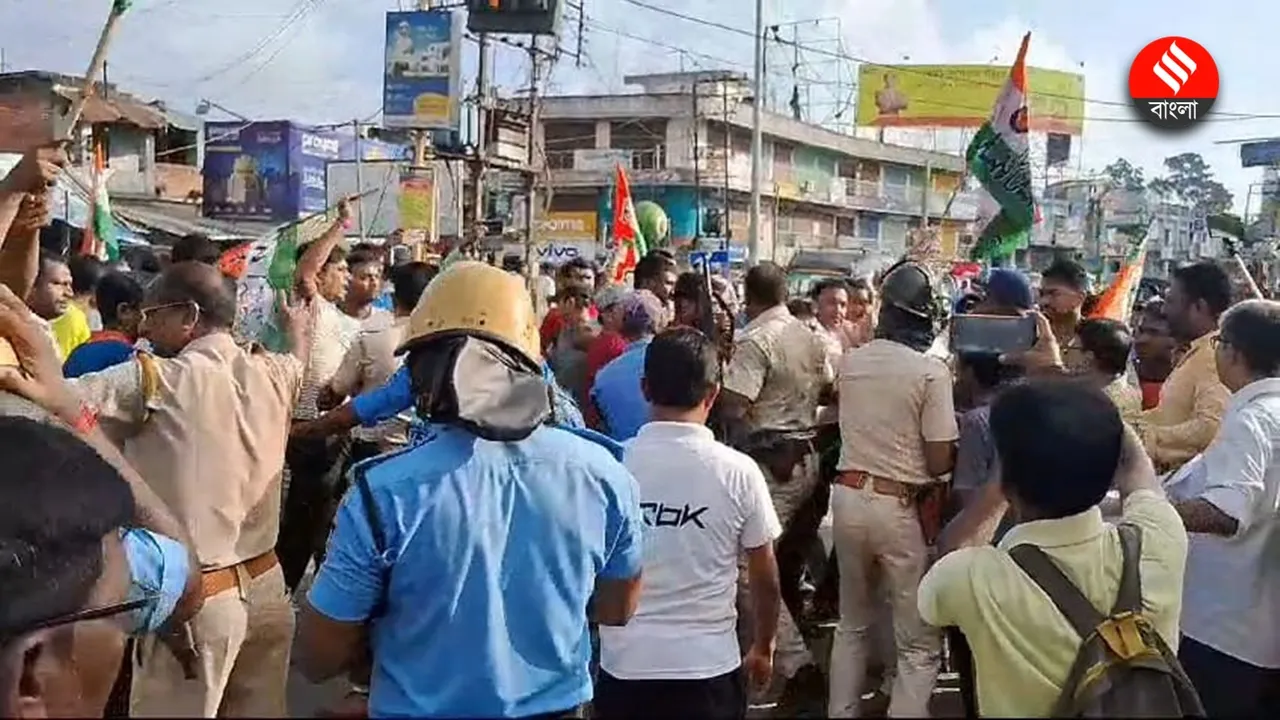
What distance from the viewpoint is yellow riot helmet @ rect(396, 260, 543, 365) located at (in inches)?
94.7

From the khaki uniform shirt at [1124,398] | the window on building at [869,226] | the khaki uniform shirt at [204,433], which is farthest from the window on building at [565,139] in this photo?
the khaki uniform shirt at [204,433]

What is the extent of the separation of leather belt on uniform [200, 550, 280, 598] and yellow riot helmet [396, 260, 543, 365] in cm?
162

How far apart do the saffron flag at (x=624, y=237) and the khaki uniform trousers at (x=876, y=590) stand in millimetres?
7273

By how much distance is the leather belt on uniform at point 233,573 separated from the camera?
3775 millimetres

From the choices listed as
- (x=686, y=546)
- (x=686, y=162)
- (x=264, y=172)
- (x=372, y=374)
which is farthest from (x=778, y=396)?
(x=686, y=162)

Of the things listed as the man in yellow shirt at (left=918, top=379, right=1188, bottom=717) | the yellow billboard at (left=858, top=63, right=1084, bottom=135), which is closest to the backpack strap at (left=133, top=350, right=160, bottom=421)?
the man in yellow shirt at (left=918, top=379, right=1188, bottom=717)

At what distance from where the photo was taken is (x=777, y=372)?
19.8 feet

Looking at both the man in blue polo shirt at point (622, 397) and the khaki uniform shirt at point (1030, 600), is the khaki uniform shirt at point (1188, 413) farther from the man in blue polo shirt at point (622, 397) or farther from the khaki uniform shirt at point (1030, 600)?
the khaki uniform shirt at point (1030, 600)

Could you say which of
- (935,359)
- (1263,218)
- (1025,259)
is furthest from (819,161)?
(935,359)

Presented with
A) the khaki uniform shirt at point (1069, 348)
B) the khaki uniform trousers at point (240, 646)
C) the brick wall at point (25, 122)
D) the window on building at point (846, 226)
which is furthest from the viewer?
the window on building at point (846, 226)

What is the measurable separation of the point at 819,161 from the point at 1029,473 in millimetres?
53102

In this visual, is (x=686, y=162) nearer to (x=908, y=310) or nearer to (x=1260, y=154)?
(x=1260, y=154)

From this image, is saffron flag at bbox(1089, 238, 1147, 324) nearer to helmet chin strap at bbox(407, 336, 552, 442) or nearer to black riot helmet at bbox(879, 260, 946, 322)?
black riot helmet at bbox(879, 260, 946, 322)

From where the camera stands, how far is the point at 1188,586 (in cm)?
383
